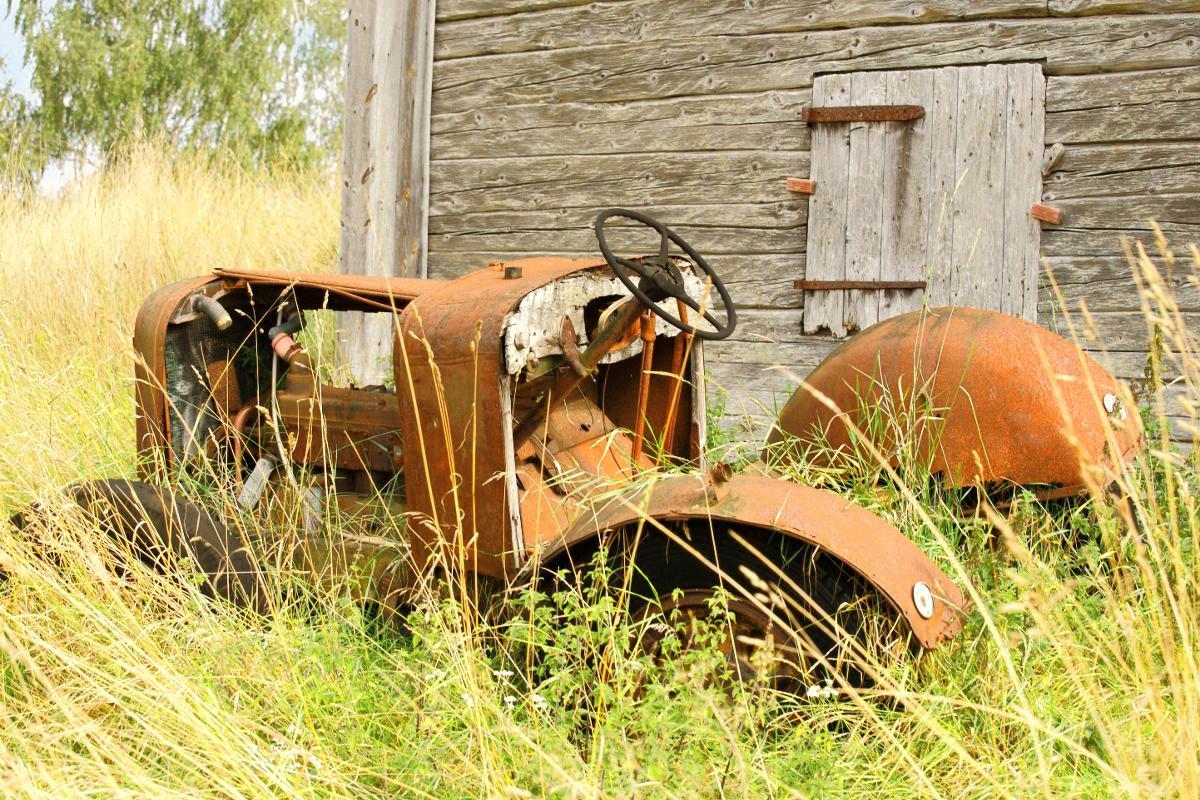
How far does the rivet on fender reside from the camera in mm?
2072

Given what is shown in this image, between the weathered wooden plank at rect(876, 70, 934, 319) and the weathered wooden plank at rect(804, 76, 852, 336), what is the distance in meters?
0.22

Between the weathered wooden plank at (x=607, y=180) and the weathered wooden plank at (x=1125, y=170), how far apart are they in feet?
4.35

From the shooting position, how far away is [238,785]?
2.01 metres

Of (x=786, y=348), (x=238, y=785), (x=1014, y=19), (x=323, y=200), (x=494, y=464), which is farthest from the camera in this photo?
(x=323, y=200)

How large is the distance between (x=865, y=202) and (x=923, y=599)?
152 inches

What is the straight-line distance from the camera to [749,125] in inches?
230

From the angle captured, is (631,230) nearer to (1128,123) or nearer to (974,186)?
(974,186)

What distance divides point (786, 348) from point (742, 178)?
991mm

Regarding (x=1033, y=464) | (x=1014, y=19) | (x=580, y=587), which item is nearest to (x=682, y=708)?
(x=580, y=587)

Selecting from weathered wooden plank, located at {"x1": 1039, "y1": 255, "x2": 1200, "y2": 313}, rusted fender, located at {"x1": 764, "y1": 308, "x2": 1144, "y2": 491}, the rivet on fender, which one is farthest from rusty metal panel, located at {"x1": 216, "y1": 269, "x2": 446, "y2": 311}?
weathered wooden plank, located at {"x1": 1039, "y1": 255, "x2": 1200, "y2": 313}

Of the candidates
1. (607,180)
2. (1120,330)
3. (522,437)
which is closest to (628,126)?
(607,180)

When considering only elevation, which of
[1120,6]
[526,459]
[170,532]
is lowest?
[170,532]

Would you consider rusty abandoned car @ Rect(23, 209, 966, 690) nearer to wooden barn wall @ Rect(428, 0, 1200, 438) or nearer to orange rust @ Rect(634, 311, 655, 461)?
orange rust @ Rect(634, 311, 655, 461)

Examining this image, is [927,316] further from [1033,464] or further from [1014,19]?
[1014,19]
